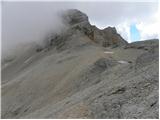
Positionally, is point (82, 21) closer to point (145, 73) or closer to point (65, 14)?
point (65, 14)

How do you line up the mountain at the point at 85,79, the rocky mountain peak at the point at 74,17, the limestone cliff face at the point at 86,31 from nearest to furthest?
the mountain at the point at 85,79
the limestone cliff face at the point at 86,31
the rocky mountain peak at the point at 74,17

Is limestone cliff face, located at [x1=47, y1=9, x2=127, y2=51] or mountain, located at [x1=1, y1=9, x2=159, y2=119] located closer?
mountain, located at [x1=1, y1=9, x2=159, y2=119]

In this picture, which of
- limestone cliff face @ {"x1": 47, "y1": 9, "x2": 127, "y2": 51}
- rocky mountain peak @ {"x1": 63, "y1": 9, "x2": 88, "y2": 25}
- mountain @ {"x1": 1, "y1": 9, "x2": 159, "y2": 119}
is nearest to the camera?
mountain @ {"x1": 1, "y1": 9, "x2": 159, "y2": 119}

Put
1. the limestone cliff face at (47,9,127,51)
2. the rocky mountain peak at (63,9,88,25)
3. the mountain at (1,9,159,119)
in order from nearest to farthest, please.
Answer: the mountain at (1,9,159,119) < the limestone cliff face at (47,9,127,51) < the rocky mountain peak at (63,9,88,25)

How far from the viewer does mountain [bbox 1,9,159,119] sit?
70.4 feet

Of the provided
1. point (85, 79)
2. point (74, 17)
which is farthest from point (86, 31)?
point (85, 79)

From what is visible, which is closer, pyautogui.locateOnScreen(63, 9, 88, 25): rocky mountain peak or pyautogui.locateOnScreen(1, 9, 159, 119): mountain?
pyautogui.locateOnScreen(1, 9, 159, 119): mountain

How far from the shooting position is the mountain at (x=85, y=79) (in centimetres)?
2147

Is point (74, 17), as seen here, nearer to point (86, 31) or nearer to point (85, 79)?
point (86, 31)

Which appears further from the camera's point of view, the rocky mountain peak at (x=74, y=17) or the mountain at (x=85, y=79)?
the rocky mountain peak at (x=74, y=17)

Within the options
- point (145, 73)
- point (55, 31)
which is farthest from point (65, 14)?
point (145, 73)

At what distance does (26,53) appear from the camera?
96.8m

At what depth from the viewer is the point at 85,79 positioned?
1718 inches

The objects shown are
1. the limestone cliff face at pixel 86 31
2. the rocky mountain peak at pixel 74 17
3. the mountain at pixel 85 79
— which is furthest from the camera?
the rocky mountain peak at pixel 74 17
